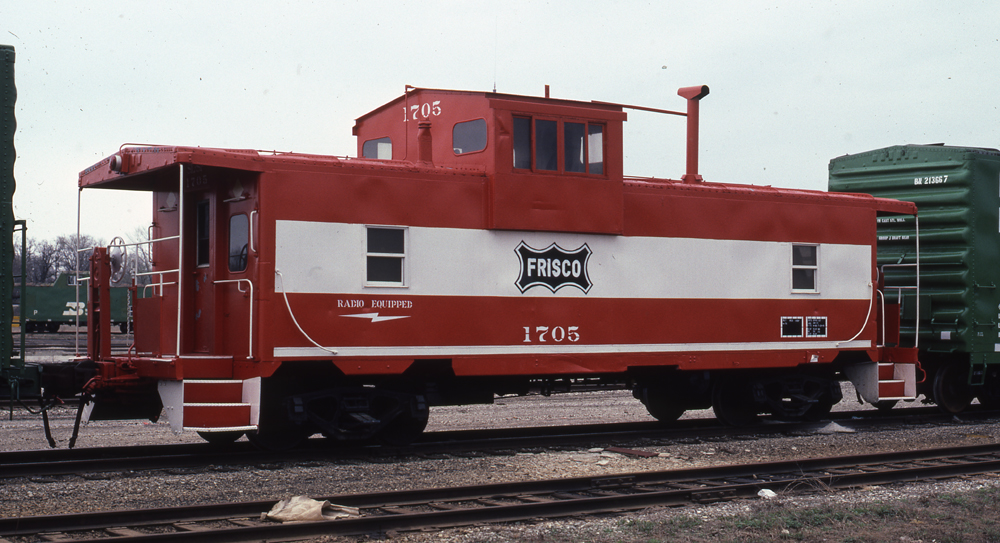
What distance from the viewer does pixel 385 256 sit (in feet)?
36.2

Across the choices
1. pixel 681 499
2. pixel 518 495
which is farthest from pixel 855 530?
pixel 518 495

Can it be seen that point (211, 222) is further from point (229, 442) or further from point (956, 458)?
point (956, 458)

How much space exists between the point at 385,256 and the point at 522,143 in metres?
2.27

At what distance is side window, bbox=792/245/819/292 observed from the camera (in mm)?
14141

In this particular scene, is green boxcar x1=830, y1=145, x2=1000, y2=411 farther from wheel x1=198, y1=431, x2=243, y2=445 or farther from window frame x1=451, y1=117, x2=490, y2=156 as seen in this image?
wheel x1=198, y1=431, x2=243, y2=445

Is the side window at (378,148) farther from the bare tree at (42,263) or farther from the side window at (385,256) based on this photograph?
the bare tree at (42,263)

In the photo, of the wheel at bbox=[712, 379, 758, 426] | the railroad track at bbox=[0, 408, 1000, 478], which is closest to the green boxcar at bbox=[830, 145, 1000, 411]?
the railroad track at bbox=[0, 408, 1000, 478]

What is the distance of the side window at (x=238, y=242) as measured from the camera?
10.9 metres

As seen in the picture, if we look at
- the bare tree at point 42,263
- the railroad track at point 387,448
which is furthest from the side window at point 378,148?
the bare tree at point 42,263

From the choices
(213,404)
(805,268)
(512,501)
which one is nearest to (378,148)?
(213,404)

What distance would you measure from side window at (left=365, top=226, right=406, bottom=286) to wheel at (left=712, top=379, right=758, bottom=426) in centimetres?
548

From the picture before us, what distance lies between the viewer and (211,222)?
11.4m

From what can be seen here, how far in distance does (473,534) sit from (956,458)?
6.59 metres

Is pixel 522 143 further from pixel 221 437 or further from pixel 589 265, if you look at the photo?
pixel 221 437
